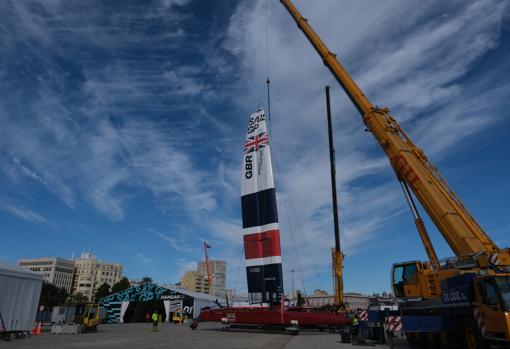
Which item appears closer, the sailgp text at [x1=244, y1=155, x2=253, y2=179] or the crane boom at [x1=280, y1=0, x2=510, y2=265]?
the crane boom at [x1=280, y1=0, x2=510, y2=265]

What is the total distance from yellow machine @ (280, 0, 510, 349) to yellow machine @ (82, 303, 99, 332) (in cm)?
2024

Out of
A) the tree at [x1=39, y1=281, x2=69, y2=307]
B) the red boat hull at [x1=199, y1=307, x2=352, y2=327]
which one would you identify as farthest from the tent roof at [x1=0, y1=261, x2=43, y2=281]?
the tree at [x1=39, y1=281, x2=69, y2=307]

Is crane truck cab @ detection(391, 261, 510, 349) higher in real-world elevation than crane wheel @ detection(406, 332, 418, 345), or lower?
higher

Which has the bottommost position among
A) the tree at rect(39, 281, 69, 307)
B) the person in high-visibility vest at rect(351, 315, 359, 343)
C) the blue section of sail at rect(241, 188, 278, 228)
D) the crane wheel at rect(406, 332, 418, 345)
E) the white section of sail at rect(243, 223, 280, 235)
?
the crane wheel at rect(406, 332, 418, 345)

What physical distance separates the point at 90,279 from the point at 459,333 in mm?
183515

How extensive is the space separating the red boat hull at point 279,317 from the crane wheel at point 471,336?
10457 millimetres

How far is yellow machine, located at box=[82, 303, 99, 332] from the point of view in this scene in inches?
971

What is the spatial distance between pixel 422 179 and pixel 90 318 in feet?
76.0

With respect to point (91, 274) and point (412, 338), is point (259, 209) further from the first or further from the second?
point (91, 274)

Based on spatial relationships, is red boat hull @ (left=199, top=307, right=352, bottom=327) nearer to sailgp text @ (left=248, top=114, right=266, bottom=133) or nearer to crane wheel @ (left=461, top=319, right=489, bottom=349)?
crane wheel @ (left=461, top=319, right=489, bottom=349)

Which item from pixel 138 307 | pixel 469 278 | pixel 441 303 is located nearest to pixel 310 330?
pixel 441 303

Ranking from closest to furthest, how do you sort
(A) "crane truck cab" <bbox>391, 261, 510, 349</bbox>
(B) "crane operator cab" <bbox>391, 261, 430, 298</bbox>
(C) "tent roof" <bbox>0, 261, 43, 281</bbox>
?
1. (A) "crane truck cab" <bbox>391, 261, 510, 349</bbox>
2. (B) "crane operator cab" <bbox>391, 261, 430, 298</bbox>
3. (C) "tent roof" <bbox>0, 261, 43, 281</bbox>

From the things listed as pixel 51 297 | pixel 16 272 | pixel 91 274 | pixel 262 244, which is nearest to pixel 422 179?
pixel 262 244

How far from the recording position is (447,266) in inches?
508
